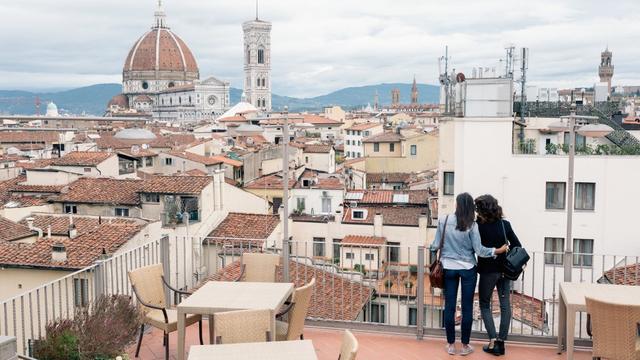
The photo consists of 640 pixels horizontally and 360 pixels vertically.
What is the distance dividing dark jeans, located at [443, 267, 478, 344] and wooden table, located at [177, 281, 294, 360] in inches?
62.8

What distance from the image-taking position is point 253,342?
16.5 feet

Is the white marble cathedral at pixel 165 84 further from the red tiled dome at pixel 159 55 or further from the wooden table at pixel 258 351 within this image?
the wooden table at pixel 258 351

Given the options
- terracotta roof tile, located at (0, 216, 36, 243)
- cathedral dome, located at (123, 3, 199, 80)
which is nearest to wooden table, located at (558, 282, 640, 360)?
terracotta roof tile, located at (0, 216, 36, 243)

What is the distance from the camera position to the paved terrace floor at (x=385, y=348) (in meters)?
6.70

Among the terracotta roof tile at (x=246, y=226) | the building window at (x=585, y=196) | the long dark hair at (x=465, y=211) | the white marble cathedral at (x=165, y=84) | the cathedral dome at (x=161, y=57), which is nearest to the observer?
the long dark hair at (x=465, y=211)

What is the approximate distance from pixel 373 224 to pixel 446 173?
172 inches

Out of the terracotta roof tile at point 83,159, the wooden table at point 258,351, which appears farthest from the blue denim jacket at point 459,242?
the terracotta roof tile at point 83,159

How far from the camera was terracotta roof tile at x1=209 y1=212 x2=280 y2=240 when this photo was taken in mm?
27413

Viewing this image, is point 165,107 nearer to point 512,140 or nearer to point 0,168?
point 0,168

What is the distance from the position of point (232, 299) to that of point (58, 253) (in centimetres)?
1299

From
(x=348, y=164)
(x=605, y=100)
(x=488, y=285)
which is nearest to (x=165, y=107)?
(x=348, y=164)

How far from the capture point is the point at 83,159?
36.2 m

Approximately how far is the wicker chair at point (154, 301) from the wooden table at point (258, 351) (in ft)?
5.60

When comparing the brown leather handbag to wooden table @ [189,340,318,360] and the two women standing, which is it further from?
wooden table @ [189,340,318,360]
